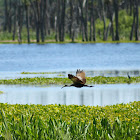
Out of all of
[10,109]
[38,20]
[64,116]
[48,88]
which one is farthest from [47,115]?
[38,20]

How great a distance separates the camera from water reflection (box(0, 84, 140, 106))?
647 inches

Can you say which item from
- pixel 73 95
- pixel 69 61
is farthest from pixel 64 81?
pixel 69 61

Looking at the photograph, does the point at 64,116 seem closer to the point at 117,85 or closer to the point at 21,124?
the point at 21,124

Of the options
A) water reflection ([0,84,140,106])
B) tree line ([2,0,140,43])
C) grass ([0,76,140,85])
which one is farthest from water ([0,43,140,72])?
tree line ([2,0,140,43])

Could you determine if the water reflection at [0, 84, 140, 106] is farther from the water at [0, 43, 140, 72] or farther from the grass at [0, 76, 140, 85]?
the water at [0, 43, 140, 72]

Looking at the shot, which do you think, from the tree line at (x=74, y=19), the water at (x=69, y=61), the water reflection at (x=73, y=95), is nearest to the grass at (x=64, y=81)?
the water reflection at (x=73, y=95)

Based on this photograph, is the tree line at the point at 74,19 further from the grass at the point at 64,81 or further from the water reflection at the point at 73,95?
the water reflection at the point at 73,95

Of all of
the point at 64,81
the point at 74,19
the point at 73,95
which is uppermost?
the point at 74,19

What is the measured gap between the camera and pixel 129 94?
17.9 m

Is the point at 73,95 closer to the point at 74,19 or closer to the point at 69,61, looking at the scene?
the point at 69,61

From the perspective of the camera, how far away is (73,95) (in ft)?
60.0

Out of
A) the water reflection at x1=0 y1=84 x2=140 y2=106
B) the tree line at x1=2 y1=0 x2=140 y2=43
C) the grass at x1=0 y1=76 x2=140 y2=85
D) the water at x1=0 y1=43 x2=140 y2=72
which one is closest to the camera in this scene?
the water reflection at x1=0 y1=84 x2=140 y2=106

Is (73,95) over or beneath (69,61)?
beneath

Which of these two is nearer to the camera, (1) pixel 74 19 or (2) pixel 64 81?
(2) pixel 64 81
